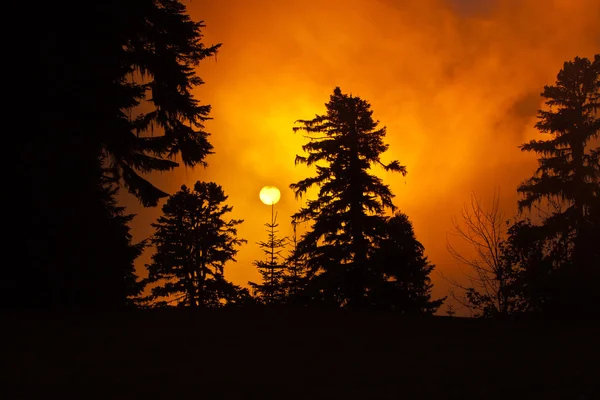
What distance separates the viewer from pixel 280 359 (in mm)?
7617

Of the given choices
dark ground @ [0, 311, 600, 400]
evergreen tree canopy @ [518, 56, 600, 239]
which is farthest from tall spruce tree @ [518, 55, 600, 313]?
dark ground @ [0, 311, 600, 400]

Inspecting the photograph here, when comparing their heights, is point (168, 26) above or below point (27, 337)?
above

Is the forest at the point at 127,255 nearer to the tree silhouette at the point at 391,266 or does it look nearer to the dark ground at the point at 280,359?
the dark ground at the point at 280,359

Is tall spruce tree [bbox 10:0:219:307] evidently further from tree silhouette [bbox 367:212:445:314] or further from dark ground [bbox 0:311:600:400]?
tree silhouette [bbox 367:212:445:314]

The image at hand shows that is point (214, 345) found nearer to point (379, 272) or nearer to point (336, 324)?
point (336, 324)

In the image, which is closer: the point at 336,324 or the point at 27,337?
the point at 27,337

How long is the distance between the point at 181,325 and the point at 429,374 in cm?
509

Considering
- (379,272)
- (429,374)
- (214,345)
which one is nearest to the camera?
(429,374)

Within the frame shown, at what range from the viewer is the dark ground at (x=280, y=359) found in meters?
6.13

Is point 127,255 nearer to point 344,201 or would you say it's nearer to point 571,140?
point 344,201

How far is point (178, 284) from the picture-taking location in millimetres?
33531

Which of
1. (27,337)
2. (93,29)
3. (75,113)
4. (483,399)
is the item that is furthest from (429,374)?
(93,29)

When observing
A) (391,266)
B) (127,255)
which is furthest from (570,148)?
(127,255)

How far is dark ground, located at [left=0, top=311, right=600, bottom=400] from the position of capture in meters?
6.13
